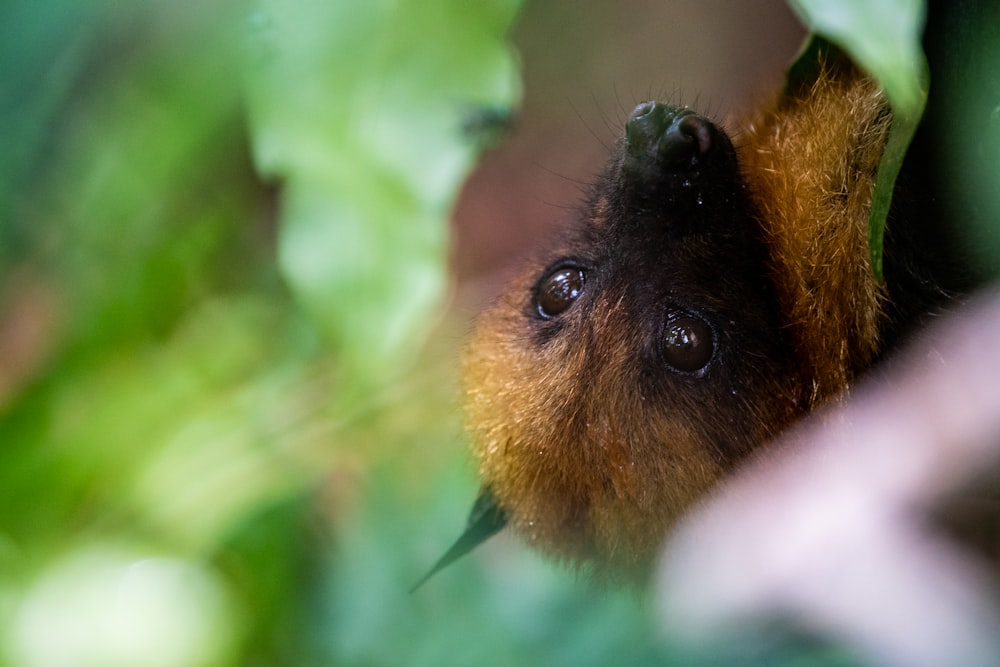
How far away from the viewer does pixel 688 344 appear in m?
1.67

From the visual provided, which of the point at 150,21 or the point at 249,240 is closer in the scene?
the point at 150,21

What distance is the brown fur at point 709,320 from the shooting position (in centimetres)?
154

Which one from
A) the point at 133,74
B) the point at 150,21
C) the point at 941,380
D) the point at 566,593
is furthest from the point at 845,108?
the point at 566,593

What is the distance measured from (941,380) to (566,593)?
1560 millimetres

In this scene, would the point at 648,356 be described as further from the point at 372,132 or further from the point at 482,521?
the point at 372,132

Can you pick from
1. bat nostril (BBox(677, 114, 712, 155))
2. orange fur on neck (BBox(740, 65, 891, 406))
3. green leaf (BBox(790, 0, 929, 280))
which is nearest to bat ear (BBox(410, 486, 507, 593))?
orange fur on neck (BBox(740, 65, 891, 406))

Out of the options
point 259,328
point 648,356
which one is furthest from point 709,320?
point 259,328

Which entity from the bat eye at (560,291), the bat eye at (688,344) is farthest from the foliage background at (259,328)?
the bat eye at (688,344)

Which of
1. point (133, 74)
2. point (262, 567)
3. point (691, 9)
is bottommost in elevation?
point (262, 567)

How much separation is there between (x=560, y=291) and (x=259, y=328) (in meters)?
1.45

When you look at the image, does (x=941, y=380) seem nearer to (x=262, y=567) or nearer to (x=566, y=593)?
(x=566, y=593)

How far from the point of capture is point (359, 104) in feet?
3.03

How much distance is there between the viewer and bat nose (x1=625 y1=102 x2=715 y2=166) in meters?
1.59

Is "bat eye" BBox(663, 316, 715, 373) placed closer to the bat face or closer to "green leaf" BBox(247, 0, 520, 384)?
the bat face
